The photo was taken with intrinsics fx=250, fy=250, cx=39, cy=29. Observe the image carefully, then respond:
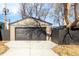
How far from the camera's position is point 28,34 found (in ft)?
15.3

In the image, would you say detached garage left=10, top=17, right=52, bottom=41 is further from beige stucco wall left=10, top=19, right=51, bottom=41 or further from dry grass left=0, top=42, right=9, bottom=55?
dry grass left=0, top=42, right=9, bottom=55

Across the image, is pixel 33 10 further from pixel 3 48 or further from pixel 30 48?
pixel 3 48

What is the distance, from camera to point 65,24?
470cm

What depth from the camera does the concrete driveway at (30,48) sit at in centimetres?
469

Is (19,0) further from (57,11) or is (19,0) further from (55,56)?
(55,56)

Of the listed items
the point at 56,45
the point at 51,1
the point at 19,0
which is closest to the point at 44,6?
the point at 51,1

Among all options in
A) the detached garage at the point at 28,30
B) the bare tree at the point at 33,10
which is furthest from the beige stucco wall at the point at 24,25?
the bare tree at the point at 33,10

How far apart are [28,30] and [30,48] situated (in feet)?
1.13

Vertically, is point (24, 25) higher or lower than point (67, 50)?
higher

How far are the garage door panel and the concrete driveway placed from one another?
0.08m

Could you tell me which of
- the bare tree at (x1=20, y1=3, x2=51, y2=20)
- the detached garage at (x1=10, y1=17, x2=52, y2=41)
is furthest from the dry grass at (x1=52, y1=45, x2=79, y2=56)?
the bare tree at (x1=20, y1=3, x2=51, y2=20)

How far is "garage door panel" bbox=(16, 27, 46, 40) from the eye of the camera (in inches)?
184

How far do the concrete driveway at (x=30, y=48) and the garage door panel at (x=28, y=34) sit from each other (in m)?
0.08

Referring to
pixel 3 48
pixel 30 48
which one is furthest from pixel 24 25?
pixel 3 48
